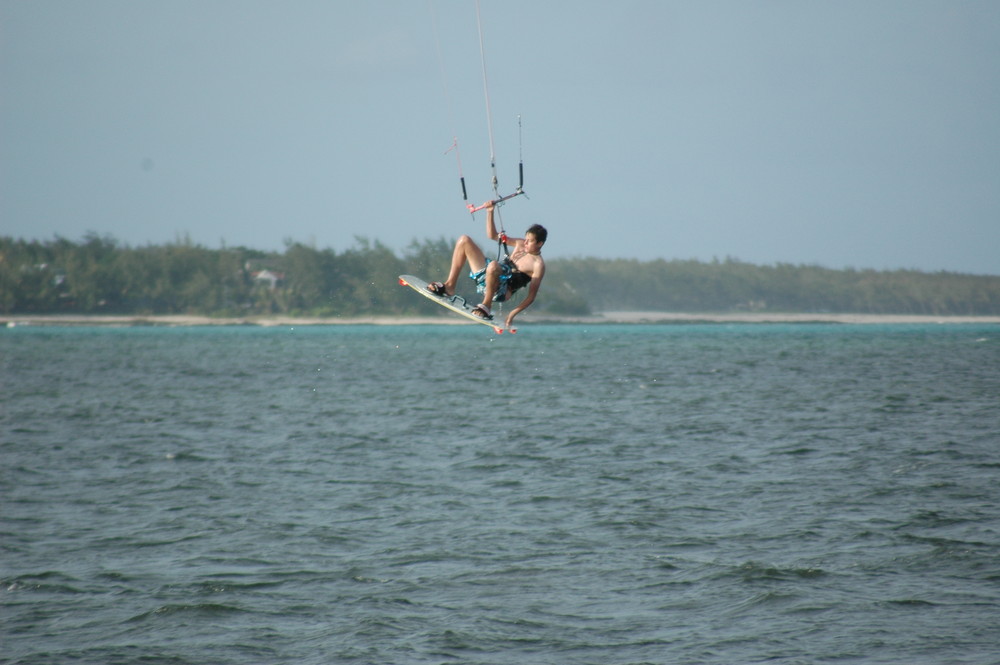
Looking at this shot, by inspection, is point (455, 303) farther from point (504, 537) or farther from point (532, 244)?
point (504, 537)

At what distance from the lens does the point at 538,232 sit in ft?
58.5

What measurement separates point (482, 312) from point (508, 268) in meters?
1.10

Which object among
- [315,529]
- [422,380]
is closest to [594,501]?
[315,529]

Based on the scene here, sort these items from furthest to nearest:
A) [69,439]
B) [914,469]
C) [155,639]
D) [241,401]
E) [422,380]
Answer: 1. [422,380]
2. [241,401]
3. [69,439]
4. [914,469]
5. [155,639]

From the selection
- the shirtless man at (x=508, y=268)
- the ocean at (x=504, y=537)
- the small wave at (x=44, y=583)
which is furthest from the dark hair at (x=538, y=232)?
the small wave at (x=44, y=583)

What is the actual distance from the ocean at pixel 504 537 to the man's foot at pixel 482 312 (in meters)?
5.48

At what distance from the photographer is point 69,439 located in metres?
42.0

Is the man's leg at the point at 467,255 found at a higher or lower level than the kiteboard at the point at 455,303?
higher

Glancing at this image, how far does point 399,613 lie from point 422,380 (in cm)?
5935

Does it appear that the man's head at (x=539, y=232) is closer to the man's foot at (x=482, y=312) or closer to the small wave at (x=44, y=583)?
the man's foot at (x=482, y=312)

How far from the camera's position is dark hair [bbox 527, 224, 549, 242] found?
1783 cm

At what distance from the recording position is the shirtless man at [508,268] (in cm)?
1783

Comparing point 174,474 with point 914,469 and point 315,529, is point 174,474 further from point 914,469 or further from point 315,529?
point 914,469

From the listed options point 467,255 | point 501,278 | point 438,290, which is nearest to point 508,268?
point 501,278
